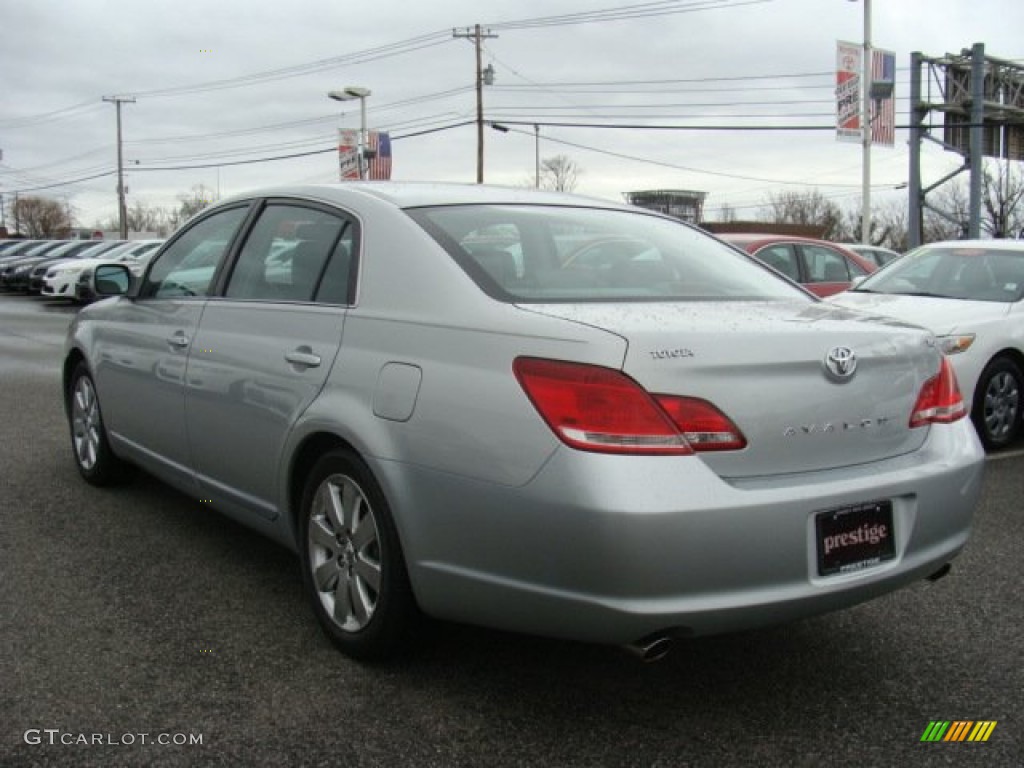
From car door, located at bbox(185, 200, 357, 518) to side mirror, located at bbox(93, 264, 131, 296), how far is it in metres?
1.43

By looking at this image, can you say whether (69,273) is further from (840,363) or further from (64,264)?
(840,363)

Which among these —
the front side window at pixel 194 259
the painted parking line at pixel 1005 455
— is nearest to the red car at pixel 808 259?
the painted parking line at pixel 1005 455

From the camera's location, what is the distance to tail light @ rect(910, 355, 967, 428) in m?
3.03

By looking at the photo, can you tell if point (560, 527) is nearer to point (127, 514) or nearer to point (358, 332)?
point (358, 332)

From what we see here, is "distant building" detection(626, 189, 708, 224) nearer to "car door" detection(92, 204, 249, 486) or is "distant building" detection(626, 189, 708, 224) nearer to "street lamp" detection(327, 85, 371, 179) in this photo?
"street lamp" detection(327, 85, 371, 179)

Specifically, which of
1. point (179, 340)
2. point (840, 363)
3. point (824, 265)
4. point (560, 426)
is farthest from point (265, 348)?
point (824, 265)

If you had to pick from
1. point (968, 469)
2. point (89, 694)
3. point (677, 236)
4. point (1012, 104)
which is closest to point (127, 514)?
point (89, 694)

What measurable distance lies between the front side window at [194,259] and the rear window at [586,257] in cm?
126

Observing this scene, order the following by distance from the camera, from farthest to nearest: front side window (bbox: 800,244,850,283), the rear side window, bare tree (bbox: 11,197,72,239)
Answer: bare tree (bbox: 11,197,72,239), front side window (bbox: 800,244,850,283), the rear side window

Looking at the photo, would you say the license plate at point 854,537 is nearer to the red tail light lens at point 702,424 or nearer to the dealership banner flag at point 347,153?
the red tail light lens at point 702,424

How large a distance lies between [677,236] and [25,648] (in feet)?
8.93

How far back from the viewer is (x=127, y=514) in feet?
16.2

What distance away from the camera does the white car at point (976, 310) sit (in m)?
6.64

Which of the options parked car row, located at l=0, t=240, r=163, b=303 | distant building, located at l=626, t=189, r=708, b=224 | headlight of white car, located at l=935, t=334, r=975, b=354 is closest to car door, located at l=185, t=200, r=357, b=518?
headlight of white car, located at l=935, t=334, r=975, b=354
